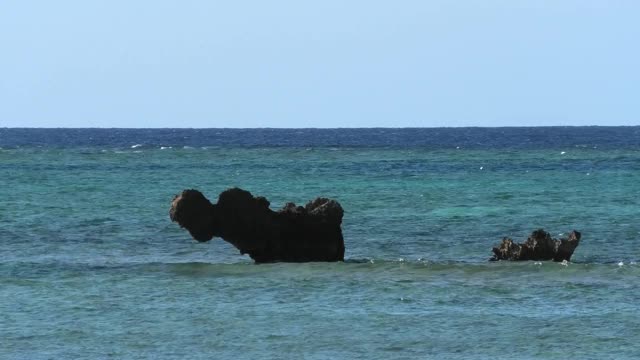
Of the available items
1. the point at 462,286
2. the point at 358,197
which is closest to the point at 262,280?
the point at 462,286

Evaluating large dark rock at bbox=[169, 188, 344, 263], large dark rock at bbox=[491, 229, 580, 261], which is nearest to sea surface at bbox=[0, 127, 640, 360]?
large dark rock at bbox=[491, 229, 580, 261]

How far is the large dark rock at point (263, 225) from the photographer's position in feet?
112

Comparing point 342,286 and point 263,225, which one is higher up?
point 263,225

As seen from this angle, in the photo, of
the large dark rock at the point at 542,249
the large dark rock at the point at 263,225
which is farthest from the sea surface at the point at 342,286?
the large dark rock at the point at 263,225

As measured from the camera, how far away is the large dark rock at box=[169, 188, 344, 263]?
3409cm

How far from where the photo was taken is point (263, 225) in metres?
34.6

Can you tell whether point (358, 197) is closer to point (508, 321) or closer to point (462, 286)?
point (462, 286)

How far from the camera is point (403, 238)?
4219cm

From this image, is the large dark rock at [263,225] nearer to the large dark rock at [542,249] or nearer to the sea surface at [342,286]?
the sea surface at [342,286]

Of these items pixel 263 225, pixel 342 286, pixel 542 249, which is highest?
pixel 263 225

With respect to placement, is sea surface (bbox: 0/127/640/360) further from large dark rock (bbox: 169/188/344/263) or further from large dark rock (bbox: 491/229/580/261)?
large dark rock (bbox: 169/188/344/263)

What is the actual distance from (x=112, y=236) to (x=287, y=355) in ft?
63.8

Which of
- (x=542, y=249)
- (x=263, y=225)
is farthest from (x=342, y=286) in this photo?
(x=542, y=249)

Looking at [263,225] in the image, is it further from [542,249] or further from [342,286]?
[542,249]
